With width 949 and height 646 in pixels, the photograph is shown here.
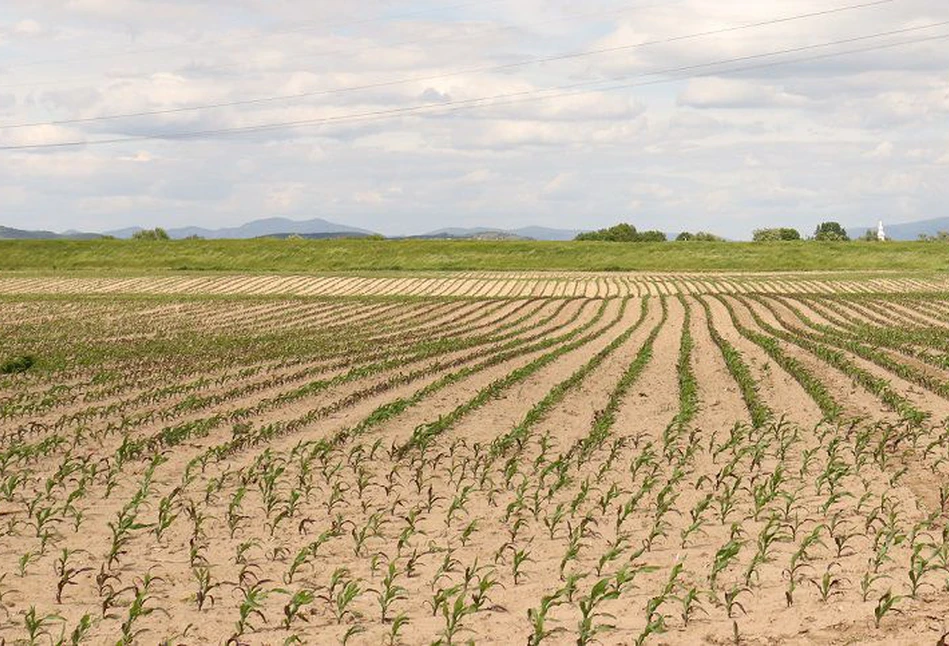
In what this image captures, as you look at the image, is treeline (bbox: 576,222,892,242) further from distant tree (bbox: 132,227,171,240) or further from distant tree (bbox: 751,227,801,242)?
distant tree (bbox: 132,227,171,240)

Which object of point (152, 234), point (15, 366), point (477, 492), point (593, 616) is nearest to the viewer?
point (593, 616)

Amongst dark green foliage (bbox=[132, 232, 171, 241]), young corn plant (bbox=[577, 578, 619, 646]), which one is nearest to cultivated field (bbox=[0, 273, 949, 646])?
young corn plant (bbox=[577, 578, 619, 646])

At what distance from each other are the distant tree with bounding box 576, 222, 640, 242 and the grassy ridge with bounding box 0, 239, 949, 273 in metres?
38.0

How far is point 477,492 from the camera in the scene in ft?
49.6

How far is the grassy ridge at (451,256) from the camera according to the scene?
90762 mm

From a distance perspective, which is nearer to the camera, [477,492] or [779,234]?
[477,492]

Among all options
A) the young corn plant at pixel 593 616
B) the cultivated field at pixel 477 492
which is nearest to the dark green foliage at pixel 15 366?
the cultivated field at pixel 477 492

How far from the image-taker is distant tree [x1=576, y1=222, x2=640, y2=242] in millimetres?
139750

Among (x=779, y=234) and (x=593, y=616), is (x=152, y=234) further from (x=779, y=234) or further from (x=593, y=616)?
(x=593, y=616)

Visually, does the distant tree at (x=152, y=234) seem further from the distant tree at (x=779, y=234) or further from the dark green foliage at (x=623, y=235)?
the distant tree at (x=779, y=234)

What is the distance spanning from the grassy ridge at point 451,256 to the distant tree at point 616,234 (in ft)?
125

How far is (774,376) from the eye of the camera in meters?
26.5

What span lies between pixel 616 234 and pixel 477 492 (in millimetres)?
133303

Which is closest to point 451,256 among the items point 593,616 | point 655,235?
point 655,235
